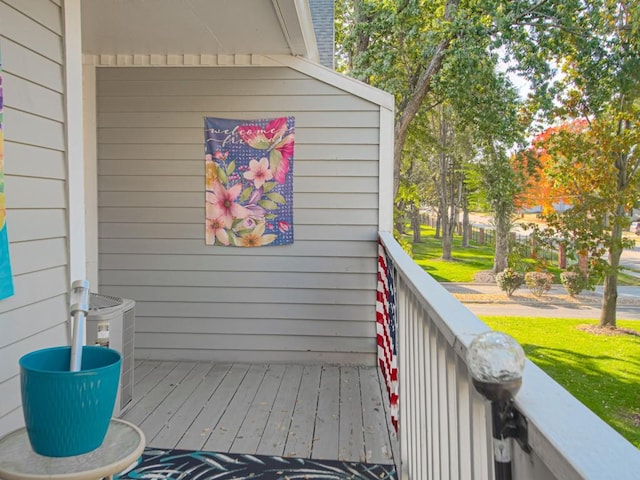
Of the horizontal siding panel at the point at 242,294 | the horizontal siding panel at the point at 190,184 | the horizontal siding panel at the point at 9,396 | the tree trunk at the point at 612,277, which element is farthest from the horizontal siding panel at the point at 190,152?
the tree trunk at the point at 612,277

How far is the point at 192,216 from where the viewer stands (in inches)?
172

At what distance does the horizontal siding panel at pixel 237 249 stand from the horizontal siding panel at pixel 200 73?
124 centimetres

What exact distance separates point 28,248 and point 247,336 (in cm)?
254

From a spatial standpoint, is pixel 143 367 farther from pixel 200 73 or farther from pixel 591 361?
pixel 591 361

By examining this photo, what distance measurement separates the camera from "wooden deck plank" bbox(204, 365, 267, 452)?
2943 mm

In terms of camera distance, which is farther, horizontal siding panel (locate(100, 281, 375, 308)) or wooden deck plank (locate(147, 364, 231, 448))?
horizontal siding panel (locate(100, 281, 375, 308))

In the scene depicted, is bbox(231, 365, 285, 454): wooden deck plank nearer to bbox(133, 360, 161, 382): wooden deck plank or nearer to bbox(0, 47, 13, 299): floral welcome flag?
bbox(133, 360, 161, 382): wooden deck plank

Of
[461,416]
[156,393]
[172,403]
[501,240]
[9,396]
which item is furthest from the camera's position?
[501,240]

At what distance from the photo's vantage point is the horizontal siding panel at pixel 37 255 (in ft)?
6.32

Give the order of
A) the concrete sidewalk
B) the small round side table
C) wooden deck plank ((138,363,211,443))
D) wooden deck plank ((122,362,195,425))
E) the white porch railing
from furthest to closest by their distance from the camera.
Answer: the concrete sidewalk, wooden deck plank ((122,362,195,425)), wooden deck plank ((138,363,211,443)), the small round side table, the white porch railing

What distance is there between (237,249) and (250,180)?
0.54 meters

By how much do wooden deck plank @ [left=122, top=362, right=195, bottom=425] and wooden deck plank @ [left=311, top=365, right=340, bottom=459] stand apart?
1.00 metres

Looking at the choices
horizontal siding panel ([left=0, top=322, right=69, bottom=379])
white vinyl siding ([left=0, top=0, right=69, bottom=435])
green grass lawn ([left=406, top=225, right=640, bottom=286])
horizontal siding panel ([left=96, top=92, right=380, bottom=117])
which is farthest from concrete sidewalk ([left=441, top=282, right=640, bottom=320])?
white vinyl siding ([left=0, top=0, right=69, bottom=435])

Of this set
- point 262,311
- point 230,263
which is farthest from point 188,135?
point 262,311
